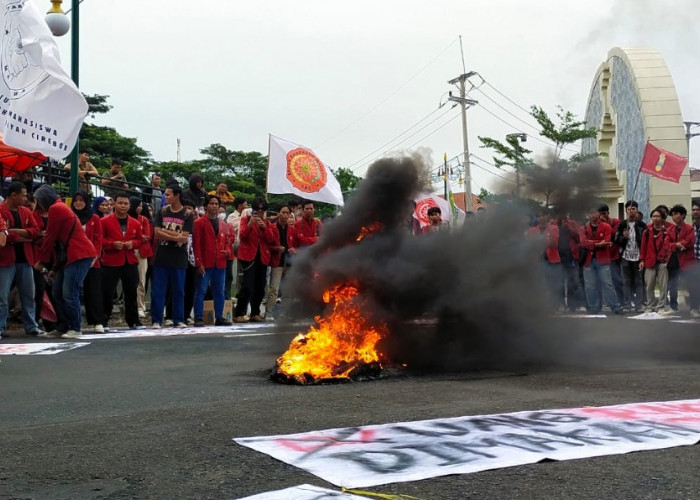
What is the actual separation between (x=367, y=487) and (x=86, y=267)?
26.4 feet

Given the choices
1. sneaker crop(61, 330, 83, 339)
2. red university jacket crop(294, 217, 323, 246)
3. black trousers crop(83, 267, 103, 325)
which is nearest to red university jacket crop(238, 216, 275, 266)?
red university jacket crop(294, 217, 323, 246)

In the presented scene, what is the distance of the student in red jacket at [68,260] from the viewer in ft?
33.8

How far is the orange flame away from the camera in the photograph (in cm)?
686

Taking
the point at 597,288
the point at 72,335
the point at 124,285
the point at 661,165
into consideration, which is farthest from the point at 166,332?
the point at 661,165

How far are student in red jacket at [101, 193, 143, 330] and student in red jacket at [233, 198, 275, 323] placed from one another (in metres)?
2.06

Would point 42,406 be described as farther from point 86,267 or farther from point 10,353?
point 86,267

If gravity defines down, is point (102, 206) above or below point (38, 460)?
above

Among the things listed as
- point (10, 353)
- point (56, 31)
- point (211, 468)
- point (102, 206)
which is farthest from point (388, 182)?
point (56, 31)

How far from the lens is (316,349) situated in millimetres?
7000

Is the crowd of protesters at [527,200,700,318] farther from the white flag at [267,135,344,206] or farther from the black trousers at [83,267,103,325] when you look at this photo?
the black trousers at [83,267,103,325]

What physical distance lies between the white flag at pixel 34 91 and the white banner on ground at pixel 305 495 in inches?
299

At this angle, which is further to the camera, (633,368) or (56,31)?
(56,31)

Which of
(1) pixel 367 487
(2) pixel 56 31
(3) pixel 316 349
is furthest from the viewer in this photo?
(2) pixel 56 31

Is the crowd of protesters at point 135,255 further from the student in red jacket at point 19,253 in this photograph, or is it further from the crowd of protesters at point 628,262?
the crowd of protesters at point 628,262
